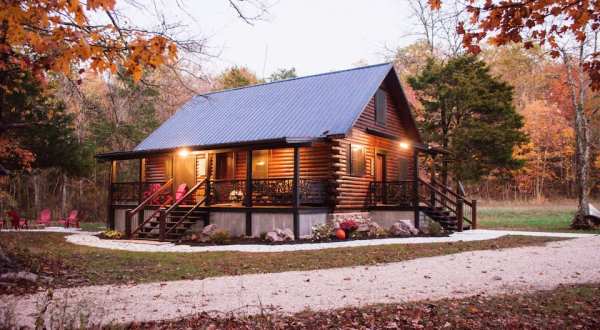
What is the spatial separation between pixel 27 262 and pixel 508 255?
36.2ft

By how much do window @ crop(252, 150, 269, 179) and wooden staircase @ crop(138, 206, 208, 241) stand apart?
2.98 metres

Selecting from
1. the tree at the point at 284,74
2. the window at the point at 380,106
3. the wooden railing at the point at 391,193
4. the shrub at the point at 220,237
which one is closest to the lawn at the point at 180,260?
the shrub at the point at 220,237

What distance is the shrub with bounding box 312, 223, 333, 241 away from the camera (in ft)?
57.7

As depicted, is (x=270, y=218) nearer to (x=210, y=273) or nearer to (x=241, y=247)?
(x=241, y=247)

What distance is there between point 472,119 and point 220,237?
17.0 m

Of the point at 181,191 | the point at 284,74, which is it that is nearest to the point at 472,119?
the point at 181,191

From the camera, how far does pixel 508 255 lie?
1262 cm

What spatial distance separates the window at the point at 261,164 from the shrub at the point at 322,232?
3988 millimetres

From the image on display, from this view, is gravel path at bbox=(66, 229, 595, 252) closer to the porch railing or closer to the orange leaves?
the porch railing

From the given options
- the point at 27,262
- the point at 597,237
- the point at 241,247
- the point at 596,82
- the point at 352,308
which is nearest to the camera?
the point at 352,308

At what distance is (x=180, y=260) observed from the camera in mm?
12164

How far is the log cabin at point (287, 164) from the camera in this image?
1820cm

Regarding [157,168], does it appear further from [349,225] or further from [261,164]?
[349,225]

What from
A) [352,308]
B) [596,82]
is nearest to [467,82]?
[596,82]
